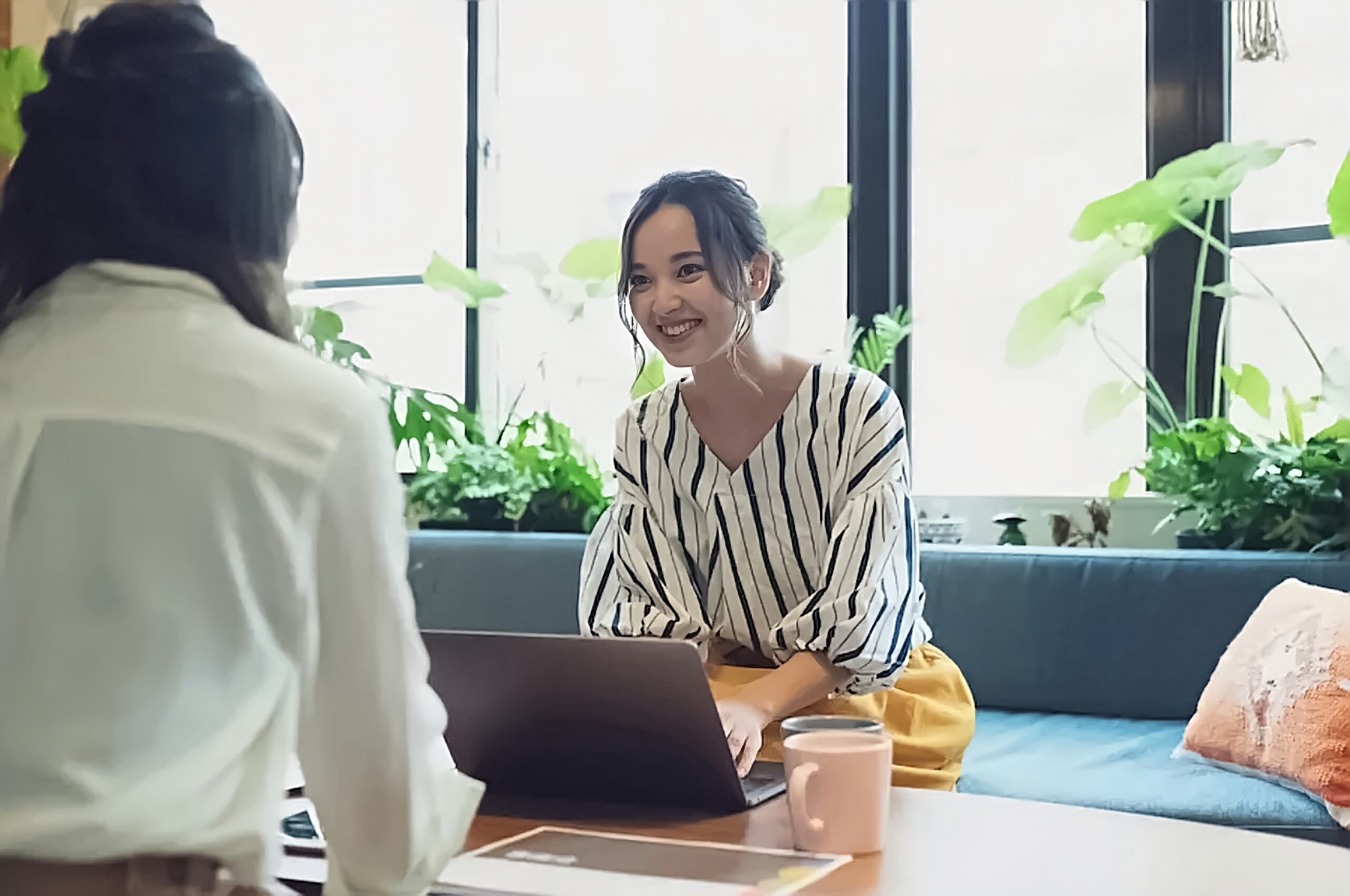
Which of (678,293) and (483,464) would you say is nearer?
(678,293)

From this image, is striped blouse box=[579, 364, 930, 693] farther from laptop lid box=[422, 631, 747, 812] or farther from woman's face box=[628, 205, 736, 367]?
laptop lid box=[422, 631, 747, 812]

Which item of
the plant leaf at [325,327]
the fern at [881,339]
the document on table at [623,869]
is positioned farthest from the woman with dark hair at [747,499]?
the plant leaf at [325,327]

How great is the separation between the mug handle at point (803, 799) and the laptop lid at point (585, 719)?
3.8 inches

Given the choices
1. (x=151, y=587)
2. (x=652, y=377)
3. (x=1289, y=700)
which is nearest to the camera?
(x=151, y=587)

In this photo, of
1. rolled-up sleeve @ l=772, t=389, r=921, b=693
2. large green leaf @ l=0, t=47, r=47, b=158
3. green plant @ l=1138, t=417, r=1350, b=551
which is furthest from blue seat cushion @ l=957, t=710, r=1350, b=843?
large green leaf @ l=0, t=47, r=47, b=158

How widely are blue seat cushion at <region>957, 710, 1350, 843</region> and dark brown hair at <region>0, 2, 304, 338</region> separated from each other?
173 centimetres

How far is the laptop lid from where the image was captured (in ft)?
3.67

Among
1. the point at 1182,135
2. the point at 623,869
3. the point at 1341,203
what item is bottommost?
the point at 623,869

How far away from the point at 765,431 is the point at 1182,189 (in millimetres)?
1848

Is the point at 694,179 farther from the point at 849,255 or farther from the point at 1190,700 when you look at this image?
the point at 849,255

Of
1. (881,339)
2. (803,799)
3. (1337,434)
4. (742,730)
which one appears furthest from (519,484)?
(803,799)

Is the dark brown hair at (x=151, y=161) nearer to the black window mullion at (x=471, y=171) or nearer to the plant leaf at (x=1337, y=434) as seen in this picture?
the plant leaf at (x=1337, y=434)

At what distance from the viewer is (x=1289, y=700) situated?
2.32 metres

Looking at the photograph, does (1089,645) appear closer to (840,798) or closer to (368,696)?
(840,798)
